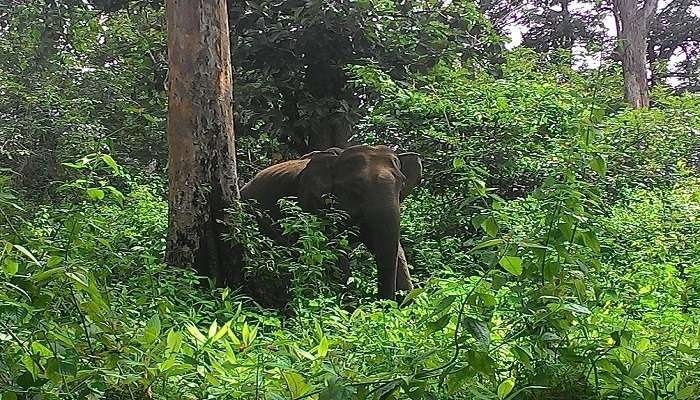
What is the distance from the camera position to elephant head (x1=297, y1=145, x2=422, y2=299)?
19.4 ft

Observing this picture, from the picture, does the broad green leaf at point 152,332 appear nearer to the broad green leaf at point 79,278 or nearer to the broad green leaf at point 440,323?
the broad green leaf at point 79,278

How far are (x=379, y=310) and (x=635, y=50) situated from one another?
11415mm

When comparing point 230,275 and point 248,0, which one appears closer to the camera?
point 230,275

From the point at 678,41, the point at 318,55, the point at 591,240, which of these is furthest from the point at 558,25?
the point at 591,240

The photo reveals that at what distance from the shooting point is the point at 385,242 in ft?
19.4

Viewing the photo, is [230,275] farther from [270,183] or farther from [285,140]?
[285,140]

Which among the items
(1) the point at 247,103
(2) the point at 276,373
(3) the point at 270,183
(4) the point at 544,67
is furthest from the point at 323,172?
(4) the point at 544,67

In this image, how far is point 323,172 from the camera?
6.36 meters

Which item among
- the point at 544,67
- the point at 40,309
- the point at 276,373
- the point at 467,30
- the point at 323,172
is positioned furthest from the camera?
the point at 544,67

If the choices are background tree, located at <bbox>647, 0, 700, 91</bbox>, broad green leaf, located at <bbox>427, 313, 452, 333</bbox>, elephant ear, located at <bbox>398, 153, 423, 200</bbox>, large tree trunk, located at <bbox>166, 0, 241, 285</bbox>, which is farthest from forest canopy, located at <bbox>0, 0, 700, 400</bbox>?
background tree, located at <bbox>647, 0, 700, 91</bbox>

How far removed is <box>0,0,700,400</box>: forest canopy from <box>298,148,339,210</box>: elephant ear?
0.30m

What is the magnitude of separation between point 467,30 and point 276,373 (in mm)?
7743

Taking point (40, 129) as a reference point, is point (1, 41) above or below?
above

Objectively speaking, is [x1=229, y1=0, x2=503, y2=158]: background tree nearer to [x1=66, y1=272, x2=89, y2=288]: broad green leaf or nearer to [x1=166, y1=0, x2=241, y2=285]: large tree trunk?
[x1=166, y1=0, x2=241, y2=285]: large tree trunk
